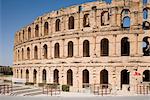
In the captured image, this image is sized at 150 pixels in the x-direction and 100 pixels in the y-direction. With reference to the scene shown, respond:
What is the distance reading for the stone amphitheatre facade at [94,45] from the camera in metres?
27.0

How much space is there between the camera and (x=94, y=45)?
1127 inches

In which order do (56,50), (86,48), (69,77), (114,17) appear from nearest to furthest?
(114,17) < (86,48) < (69,77) < (56,50)

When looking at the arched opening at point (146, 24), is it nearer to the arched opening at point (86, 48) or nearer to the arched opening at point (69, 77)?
the arched opening at point (86, 48)

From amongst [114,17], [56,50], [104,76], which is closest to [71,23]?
[56,50]

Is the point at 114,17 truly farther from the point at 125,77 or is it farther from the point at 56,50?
the point at 56,50

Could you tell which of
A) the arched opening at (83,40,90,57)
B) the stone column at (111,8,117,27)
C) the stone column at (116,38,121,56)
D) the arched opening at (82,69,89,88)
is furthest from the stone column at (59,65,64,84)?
the stone column at (111,8,117,27)

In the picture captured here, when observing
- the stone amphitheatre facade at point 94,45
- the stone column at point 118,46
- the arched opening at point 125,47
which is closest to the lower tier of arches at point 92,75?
the stone amphitheatre facade at point 94,45

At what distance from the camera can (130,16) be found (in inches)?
1086

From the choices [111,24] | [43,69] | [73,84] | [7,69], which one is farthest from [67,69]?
[7,69]

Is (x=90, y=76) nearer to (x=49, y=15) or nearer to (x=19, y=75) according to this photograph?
(x=49, y=15)

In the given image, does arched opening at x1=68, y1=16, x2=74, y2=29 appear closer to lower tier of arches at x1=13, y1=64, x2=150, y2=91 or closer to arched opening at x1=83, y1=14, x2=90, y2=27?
arched opening at x1=83, y1=14, x2=90, y2=27

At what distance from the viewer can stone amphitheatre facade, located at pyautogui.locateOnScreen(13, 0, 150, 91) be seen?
2705 centimetres

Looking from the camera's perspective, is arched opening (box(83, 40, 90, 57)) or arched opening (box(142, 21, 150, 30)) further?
arched opening (box(83, 40, 90, 57))

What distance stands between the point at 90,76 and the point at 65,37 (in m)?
5.49
